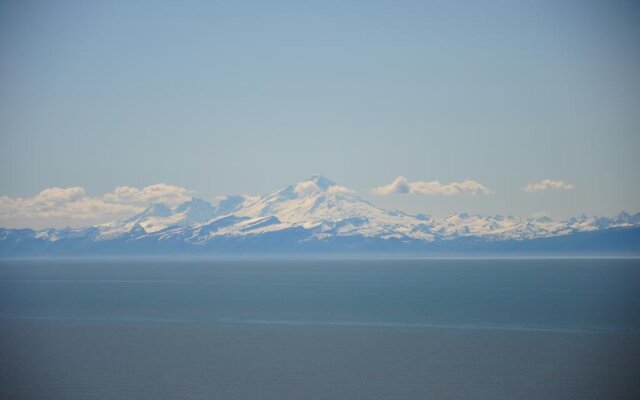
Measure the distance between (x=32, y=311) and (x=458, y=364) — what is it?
70.9m

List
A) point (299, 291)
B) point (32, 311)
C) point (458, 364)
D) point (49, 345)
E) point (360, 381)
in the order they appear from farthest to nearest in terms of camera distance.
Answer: point (299, 291), point (32, 311), point (49, 345), point (458, 364), point (360, 381)

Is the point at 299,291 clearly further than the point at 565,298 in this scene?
Yes

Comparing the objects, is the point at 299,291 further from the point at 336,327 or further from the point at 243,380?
the point at 243,380

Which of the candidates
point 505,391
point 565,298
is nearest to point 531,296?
point 565,298

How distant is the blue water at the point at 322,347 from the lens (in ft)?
196

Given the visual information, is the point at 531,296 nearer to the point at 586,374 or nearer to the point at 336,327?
the point at 336,327

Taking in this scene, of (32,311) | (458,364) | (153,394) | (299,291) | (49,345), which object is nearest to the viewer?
(153,394)

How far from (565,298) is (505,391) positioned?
79005mm

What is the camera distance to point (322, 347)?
3049 inches

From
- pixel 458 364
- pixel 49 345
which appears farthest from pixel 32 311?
pixel 458 364

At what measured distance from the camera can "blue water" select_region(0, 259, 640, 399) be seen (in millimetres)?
59594

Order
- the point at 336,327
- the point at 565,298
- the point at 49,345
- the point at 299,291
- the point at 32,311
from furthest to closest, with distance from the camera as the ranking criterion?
the point at 299,291, the point at 565,298, the point at 32,311, the point at 336,327, the point at 49,345

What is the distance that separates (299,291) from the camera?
159625mm

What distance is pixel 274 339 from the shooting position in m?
83.3
